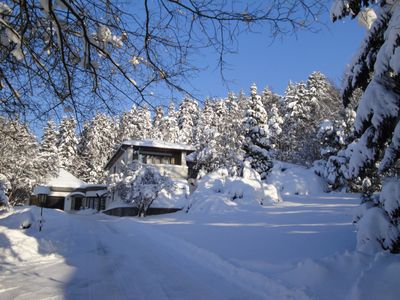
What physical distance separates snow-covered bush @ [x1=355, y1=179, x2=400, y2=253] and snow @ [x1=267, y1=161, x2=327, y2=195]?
82.6ft

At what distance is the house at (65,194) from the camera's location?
52991 mm

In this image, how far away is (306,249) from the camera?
8.32 metres

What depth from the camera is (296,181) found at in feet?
106

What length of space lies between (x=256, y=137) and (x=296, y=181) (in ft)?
27.6

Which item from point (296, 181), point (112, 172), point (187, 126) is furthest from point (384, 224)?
point (187, 126)

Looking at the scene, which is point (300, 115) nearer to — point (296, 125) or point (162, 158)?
point (296, 125)

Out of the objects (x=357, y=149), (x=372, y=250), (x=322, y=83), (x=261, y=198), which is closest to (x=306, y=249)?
(x=372, y=250)

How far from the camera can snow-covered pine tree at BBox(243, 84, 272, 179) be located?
124 ft

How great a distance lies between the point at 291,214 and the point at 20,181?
2751 cm

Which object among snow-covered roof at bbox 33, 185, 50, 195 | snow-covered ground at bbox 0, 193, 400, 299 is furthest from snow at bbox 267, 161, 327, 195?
snow-covered roof at bbox 33, 185, 50, 195

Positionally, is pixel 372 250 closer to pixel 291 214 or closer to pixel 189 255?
pixel 189 255

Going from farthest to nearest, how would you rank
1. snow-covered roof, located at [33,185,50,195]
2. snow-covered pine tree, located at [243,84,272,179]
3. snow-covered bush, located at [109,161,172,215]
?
snow-covered roof, located at [33,185,50,195]
snow-covered pine tree, located at [243,84,272,179]
snow-covered bush, located at [109,161,172,215]

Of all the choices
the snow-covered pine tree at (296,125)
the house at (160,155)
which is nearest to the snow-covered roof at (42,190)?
the house at (160,155)

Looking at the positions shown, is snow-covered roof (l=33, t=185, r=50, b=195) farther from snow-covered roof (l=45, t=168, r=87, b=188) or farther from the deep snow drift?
the deep snow drift
